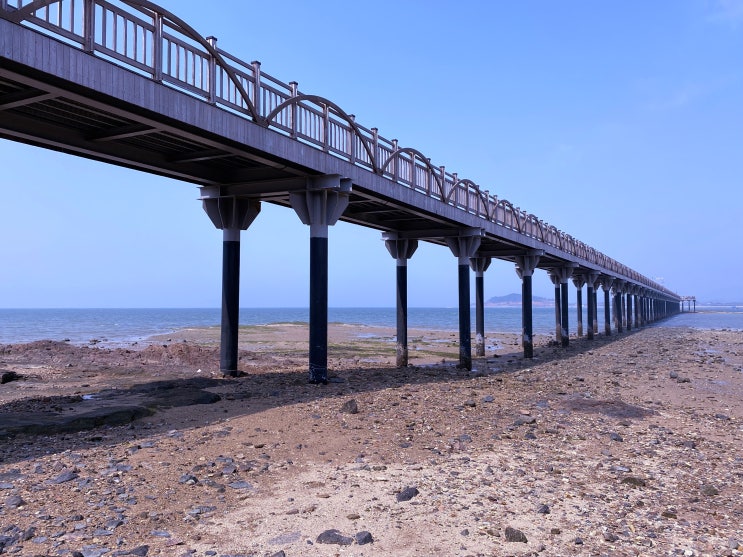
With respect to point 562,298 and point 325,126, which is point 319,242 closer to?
point 325,126

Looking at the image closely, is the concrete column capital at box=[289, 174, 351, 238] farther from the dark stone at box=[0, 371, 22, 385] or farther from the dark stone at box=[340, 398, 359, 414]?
the dark stone at box=[0, 371, 22, 385]

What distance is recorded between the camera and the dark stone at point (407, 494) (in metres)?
7.02

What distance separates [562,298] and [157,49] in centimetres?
3657

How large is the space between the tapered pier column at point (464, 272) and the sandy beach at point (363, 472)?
8.11 metres

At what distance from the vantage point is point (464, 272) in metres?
24.7

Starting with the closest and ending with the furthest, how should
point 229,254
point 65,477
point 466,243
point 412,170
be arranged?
point 65,477, point 229,254, point 412,170, point 466,243

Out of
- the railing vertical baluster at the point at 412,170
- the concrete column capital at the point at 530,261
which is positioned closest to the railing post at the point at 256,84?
the railing vertical baluster at the point at 412,170

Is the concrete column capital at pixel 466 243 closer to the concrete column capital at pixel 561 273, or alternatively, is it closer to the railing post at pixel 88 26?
the railing post at pixel 88 26

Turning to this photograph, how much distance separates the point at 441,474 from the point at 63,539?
4881mm

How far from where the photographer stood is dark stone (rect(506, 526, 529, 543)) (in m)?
5.86

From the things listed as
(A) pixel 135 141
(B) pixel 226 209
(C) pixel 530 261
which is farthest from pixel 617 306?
(A) pixel 135 141

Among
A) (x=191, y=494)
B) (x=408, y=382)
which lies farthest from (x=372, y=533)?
(x=408, y=382)

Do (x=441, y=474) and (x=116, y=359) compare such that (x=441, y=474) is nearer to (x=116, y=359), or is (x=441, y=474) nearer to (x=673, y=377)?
(x=673, y=377)

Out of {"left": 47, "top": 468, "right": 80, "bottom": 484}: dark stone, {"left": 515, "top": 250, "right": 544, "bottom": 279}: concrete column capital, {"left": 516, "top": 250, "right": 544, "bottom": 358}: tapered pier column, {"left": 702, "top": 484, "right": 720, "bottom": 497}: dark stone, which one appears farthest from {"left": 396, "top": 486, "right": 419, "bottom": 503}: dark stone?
{"left": 515, "top": 250, "right": 544, "bottom": 279}: concrete column capital
